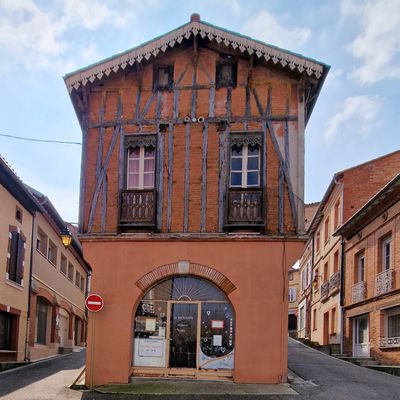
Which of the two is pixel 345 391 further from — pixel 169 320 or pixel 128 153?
pixel 128 153

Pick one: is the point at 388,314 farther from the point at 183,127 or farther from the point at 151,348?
the point at 183,127

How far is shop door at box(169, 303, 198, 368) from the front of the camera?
1310cm

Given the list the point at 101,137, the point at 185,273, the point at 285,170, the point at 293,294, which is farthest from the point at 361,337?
the point at 293,294

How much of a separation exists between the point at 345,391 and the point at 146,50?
→ 8.94 metres

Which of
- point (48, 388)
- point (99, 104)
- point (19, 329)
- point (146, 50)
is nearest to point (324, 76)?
point (146, 50)

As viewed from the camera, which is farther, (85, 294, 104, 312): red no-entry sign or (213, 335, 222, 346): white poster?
(213, 335, 222, 346): white poster

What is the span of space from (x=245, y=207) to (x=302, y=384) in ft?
13.5

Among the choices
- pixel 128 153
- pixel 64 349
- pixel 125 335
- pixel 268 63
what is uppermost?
pixel 268 63

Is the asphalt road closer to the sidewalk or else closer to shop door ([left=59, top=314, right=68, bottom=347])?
the sidewalk

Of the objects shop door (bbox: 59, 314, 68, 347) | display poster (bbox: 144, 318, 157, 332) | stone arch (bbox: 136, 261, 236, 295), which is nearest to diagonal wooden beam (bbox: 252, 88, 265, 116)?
stone arch (bbox: 136, 261, 236, 295)

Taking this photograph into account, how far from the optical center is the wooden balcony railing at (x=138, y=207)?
1349cm

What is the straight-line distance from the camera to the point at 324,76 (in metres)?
13.6

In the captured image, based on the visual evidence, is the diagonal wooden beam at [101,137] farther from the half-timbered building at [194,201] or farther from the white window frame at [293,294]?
the white window frame at [293,294]

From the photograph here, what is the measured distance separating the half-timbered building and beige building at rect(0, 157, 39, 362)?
4.09m
